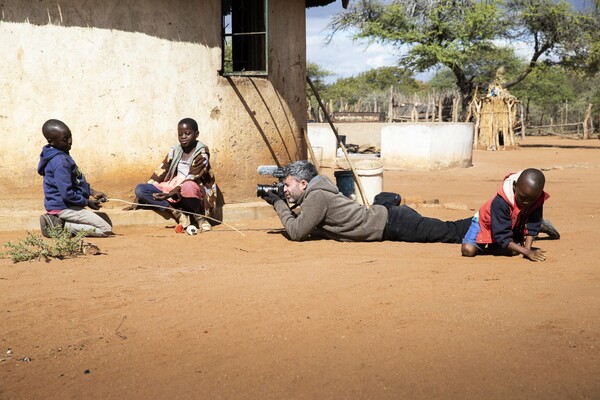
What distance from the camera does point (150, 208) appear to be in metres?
7.77

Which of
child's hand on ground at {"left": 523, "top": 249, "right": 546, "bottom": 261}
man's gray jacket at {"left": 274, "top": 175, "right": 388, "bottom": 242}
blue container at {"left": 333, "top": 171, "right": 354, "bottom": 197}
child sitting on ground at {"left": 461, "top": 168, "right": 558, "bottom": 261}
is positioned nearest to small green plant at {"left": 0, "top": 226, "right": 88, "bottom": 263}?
man's gray jacket at {"left": 274, "top": 175, "right": 388, "bottom": 242}

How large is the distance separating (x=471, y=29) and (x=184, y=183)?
24835 mm

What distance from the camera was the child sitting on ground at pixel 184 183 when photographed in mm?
7441

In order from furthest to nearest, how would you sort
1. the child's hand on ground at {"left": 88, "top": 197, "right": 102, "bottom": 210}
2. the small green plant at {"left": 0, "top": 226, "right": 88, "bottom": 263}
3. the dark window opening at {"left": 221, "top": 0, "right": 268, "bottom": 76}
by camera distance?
1. the dark window opening at {"left": 221, "top": 0, "right": 268, "bottom": 76}
2. the child's hand on ground at {"left": 88, "top": 197, "right": 102, "bottom": 210}
3. the small green plant at {"left": 0, "top": 226, "right": 88, "bottom": 263}

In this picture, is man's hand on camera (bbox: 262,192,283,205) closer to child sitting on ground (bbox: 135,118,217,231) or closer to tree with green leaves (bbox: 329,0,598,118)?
child sitting on ground (bbox: 135,118,217,231)

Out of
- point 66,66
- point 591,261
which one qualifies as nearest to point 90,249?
point 66,66

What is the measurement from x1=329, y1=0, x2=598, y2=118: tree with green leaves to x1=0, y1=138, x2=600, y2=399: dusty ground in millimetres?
24986

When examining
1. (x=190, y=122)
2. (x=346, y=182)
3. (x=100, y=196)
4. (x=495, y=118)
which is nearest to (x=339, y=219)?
(x=190, y=122)

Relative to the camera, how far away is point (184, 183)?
7449 mm

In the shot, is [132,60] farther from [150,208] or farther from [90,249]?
[90,249]

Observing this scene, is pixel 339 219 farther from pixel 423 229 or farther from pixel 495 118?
pixel 495 118

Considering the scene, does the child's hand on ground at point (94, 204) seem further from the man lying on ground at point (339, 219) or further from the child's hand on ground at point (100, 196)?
the man lying on ground at point (339, 219)

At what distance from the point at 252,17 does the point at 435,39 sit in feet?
72.8

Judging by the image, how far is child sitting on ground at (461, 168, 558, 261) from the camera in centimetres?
500
